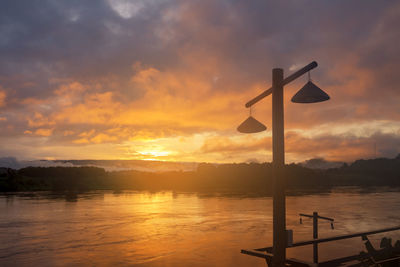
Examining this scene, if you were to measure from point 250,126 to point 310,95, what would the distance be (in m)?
2.25

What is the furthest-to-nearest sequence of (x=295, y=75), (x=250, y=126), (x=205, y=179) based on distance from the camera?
(x=205, y=179) → (x=250, y=126) → (x=295, y=75)

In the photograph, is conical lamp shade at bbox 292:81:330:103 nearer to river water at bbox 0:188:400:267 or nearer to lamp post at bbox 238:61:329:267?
lamp post at bbox 238:61:329:267

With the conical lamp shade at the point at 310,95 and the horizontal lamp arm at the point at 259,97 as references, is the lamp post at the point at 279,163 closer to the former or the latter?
the conical lamp shade at the point at 310,95

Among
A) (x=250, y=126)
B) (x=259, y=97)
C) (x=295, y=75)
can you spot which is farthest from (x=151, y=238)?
(x=295, y=75)

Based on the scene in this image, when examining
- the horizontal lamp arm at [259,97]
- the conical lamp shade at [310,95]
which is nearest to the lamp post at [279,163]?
the conical lamp shade at [310,95]

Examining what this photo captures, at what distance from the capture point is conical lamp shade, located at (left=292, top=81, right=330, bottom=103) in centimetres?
715

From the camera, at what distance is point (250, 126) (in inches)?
363

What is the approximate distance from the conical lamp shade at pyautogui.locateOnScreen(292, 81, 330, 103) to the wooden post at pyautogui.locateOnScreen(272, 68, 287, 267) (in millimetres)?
428

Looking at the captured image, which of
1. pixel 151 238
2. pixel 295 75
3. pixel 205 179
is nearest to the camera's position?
pixel 295 75

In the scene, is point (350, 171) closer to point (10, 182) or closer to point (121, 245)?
point (10, 182)

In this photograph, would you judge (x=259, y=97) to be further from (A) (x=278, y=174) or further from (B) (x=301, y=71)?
(A) (x=278, y=174)

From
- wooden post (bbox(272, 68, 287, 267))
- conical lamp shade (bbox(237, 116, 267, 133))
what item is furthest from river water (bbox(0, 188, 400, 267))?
conical lamp shade (bbox(237, 116, 267, 133))

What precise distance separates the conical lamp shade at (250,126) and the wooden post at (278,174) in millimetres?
1452

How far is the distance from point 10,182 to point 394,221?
7312cm
